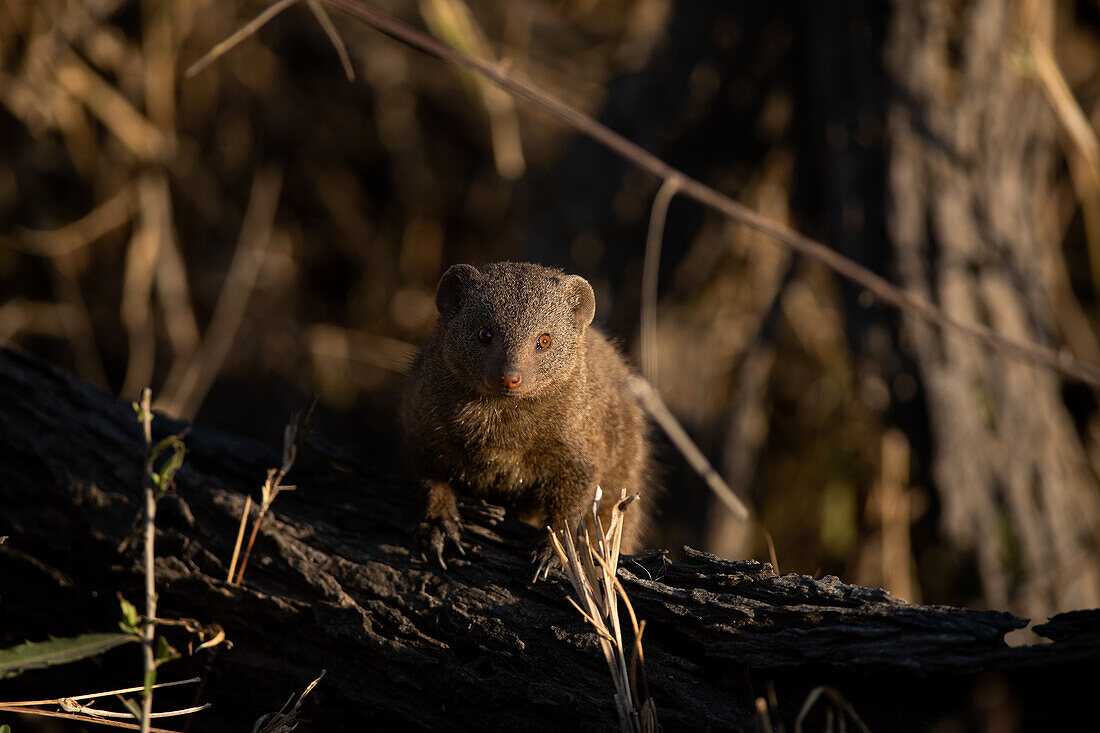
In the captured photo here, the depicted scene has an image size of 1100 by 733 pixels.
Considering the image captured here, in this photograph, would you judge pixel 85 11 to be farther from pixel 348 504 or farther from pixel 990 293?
pixel 990 293

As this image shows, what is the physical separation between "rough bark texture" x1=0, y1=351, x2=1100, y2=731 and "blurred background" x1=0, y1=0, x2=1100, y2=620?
644 mm

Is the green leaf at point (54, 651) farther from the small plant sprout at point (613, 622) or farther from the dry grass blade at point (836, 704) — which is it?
the dry grass blade at point (836, 704)

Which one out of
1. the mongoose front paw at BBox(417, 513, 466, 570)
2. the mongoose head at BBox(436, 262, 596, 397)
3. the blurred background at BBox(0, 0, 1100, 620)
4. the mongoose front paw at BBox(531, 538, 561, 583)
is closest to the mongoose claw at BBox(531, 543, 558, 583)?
the mongoose front paw at BBox(531, 538, 561, 583)

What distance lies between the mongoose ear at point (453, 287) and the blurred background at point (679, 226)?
729 mm

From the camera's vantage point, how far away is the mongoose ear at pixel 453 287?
10.2 feet

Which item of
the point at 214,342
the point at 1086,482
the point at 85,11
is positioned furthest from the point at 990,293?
the point at 85,11

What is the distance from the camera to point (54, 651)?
205 centimetres

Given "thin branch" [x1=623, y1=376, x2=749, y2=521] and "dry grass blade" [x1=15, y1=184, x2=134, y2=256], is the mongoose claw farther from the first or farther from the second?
"dry grass blade" [x1=15, y1=184, x2=134, y2=256]

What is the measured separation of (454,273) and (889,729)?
183 cm

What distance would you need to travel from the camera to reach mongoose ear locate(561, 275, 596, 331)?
3.14 metres

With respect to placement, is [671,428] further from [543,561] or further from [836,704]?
[836,704]

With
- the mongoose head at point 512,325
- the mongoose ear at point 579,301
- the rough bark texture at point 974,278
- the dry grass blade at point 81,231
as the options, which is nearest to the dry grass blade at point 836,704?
the mongoose head at point 512,325

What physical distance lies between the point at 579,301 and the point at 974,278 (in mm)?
2693

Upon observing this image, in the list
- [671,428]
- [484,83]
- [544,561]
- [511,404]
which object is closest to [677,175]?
[511,404]
